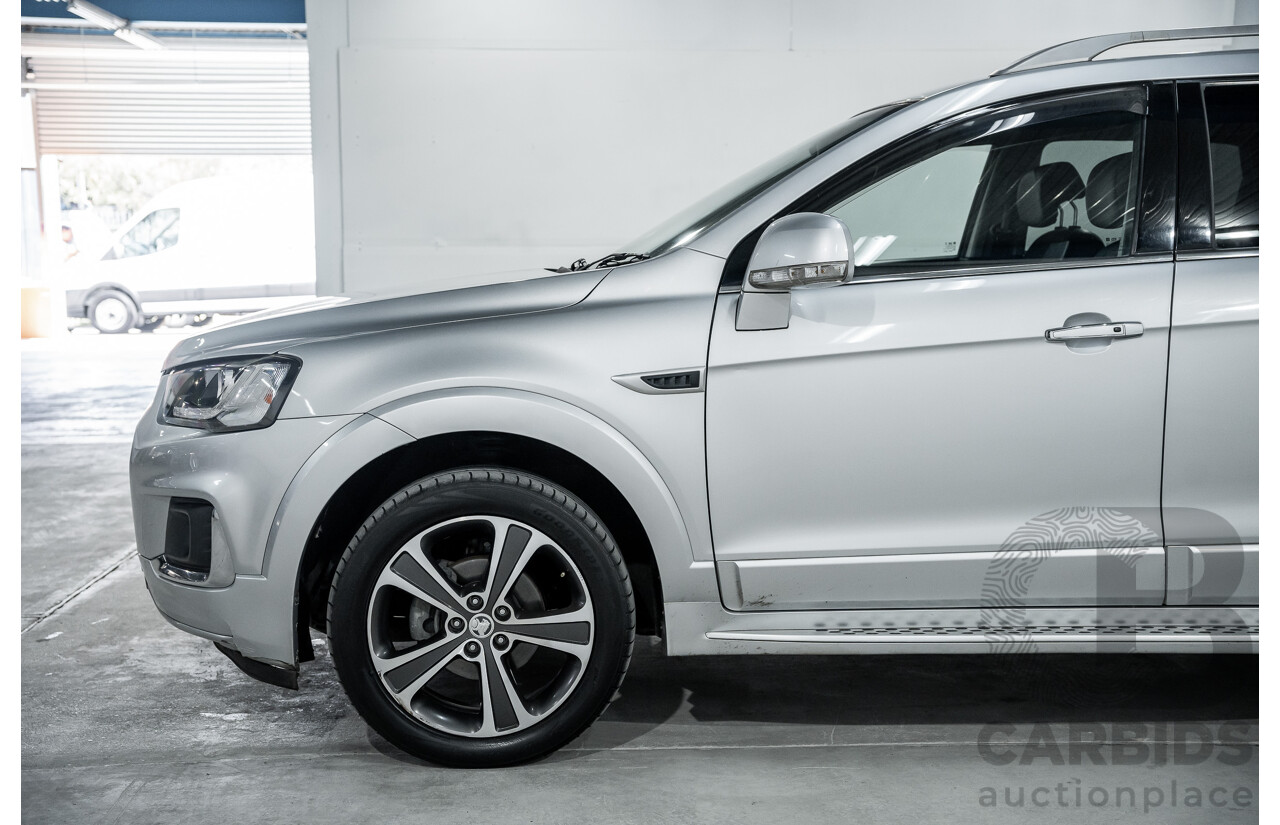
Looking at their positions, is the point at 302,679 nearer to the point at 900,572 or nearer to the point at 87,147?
the point at 900,572

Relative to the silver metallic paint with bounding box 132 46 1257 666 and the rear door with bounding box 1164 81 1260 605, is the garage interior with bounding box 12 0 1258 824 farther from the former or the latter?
the rear door with bounding box 1164 81 1260 605

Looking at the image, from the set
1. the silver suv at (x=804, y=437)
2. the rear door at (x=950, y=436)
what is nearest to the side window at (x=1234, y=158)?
the silver suv at (x=804, y=437)

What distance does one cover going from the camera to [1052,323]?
2424 millimetres

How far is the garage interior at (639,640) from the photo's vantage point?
2541mm

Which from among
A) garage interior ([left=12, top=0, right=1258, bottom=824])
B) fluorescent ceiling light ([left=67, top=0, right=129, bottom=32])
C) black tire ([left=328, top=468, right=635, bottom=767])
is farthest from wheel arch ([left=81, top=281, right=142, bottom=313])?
black tire ([left=328, top=468, right=635, bottom=767])

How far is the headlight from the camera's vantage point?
2490 millimetres

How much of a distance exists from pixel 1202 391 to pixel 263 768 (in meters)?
2.34

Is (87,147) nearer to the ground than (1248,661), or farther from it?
farther from it

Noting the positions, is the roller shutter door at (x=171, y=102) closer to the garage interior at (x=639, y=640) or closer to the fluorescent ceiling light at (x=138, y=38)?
the fluorescent ceiling light at (x=138, y=38)

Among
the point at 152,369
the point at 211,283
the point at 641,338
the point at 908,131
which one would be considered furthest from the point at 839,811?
the point at 211,283

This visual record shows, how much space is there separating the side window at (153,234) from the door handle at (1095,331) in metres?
14.9

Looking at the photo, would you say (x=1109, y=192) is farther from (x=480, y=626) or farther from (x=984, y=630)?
(x=480, y=626)

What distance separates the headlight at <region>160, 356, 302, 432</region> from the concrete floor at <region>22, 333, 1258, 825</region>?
853 millimetres
